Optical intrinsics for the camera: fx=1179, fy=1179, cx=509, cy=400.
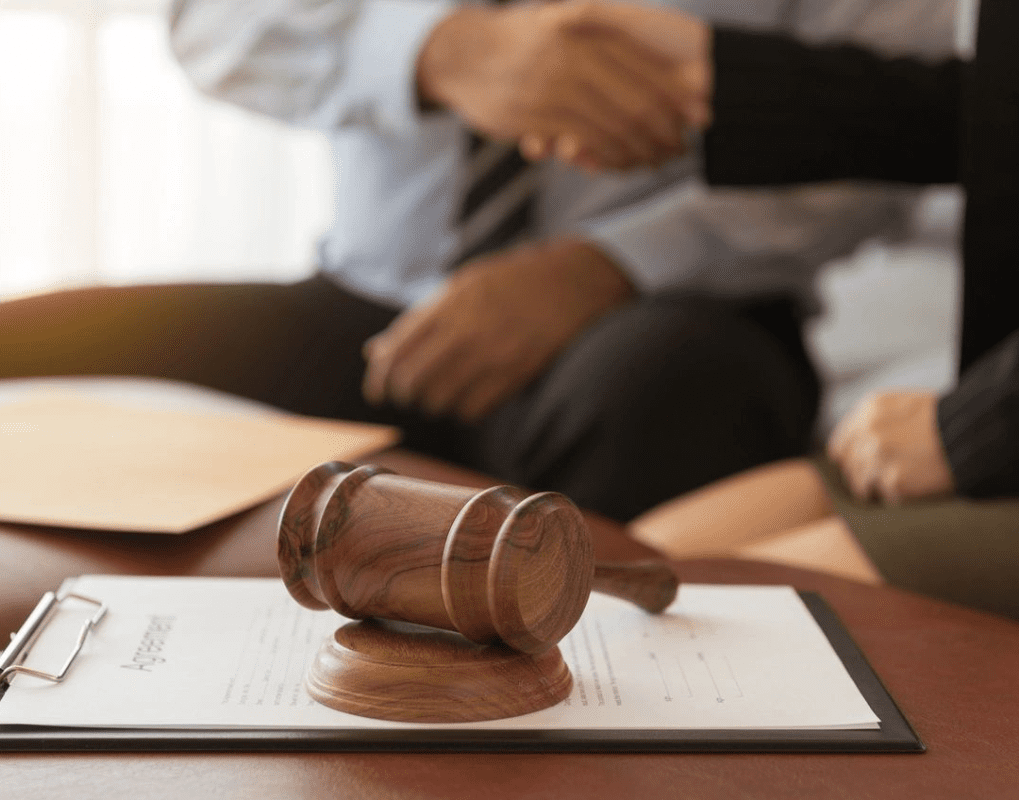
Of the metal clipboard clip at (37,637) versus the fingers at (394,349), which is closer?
the metal clipboard clip at (37,637)

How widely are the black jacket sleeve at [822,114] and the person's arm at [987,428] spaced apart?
304 millimetres

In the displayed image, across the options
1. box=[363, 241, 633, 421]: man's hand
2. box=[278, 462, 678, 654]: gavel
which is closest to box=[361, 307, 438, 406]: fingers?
box=[363, 241, 633, 421]: man's hand

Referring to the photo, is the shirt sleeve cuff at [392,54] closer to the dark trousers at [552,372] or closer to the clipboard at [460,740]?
the dark trousers at [552,372]

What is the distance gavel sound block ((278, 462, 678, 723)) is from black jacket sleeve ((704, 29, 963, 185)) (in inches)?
26.3

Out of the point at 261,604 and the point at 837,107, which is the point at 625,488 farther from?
the point at 261,604

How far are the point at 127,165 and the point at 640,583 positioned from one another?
2171mm

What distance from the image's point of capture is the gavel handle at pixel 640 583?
487 mm

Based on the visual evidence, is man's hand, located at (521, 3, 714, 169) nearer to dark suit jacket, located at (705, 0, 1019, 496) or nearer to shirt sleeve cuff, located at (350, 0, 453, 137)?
dark suit jacket, located at (705, 0, 1019, 496)

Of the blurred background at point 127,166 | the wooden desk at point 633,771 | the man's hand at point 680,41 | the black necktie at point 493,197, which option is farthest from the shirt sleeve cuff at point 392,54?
the blurred background at point 127,166

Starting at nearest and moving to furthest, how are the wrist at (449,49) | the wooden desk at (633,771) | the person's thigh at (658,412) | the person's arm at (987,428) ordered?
the wooden desk at (633,771) < the person's arm at (987,428) < the person's thigh at (658,412) < the wrist at (449,49)

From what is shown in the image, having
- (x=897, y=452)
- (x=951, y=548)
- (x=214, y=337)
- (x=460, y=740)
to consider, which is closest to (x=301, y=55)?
(x=214, y=337)

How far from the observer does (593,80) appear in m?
1.04

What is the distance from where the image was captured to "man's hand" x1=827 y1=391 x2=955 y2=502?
780 mm

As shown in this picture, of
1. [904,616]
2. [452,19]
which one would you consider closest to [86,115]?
[452,19]
